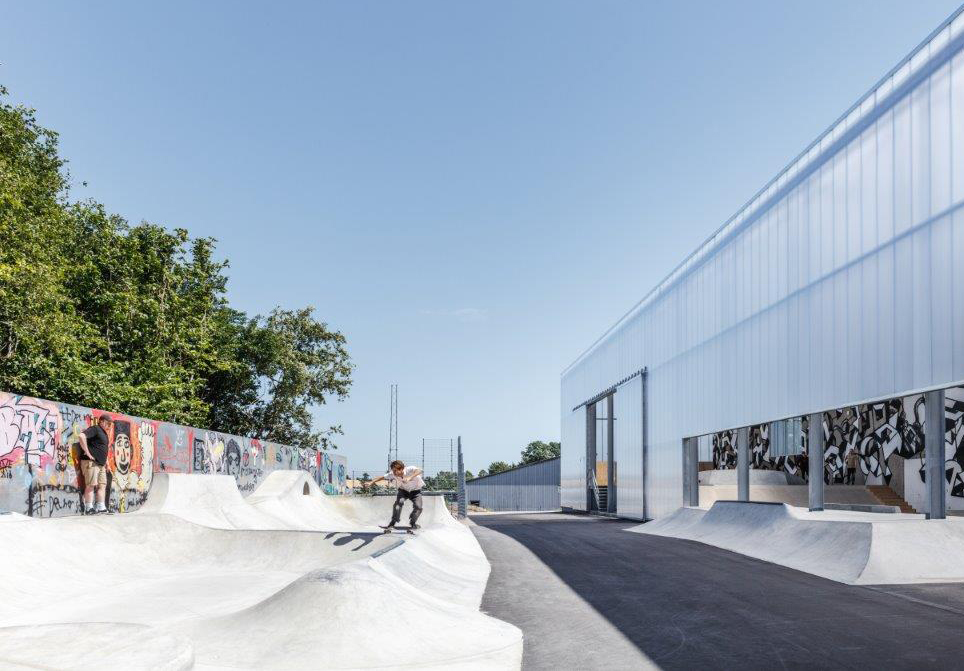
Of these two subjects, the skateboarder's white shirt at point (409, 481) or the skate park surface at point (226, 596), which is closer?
the skate park surface at point (226, 596)

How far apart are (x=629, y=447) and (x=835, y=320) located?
18491 millimetres

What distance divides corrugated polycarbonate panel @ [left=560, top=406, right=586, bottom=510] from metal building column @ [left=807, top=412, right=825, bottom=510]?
2515 centimetres

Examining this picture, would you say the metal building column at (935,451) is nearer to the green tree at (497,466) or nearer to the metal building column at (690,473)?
the metal building column at (690,473)

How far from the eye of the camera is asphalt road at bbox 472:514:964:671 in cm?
682

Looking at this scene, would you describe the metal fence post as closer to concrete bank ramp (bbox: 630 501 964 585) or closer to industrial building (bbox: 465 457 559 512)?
concrete bank ramp (bbox: 630 501 964 585)

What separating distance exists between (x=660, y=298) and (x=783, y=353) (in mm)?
11661

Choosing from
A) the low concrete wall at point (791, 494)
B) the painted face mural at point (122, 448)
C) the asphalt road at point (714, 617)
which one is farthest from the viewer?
the low concrete wall at point (791, 494)

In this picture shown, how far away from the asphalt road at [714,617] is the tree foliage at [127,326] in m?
20.7

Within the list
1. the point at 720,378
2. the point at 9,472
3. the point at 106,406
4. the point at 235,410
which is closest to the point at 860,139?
the point at 720,378

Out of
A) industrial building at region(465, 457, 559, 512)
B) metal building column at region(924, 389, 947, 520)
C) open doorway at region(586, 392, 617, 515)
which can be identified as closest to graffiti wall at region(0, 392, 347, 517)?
metal building column at region(924, 389, 947, 520)

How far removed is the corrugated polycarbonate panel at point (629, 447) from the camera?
34625mm

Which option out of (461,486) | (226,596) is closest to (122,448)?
(226,596)

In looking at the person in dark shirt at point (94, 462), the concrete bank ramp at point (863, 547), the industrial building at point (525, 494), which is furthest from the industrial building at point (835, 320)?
the industrial building at point (525, 494)

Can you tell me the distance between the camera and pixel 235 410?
45.3 m
